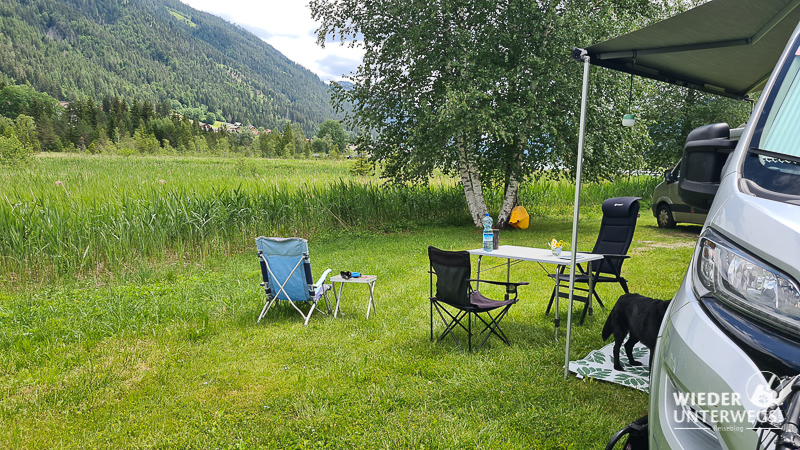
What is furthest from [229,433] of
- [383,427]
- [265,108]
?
[265,108]

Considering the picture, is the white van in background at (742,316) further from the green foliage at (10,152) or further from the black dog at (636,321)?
the green foliage at (10,152)

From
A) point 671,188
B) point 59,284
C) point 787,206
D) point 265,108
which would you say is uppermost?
point 265,108

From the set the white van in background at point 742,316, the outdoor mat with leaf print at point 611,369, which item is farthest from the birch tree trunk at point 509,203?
the white van in background at point 742,316

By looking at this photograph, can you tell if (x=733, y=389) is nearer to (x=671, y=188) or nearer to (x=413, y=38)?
(x=413, y=38)

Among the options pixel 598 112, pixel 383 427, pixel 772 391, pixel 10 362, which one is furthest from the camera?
pixel 598 112

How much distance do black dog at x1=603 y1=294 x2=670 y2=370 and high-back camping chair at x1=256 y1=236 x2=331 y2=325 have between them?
3053mm

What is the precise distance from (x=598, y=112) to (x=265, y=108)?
191163 mm

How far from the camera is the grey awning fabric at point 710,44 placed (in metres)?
3.12

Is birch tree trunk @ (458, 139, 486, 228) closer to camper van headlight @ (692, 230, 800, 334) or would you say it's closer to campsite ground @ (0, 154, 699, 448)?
campsite ground @ (0, 154, 699, 448)

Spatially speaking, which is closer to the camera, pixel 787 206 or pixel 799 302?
pixel 799 302

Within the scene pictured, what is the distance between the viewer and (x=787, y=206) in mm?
1364

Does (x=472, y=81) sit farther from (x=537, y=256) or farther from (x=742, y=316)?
(x=742, y=316)

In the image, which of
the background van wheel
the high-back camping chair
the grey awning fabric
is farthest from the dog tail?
the background van wheel

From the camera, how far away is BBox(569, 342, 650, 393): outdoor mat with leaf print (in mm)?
3547
